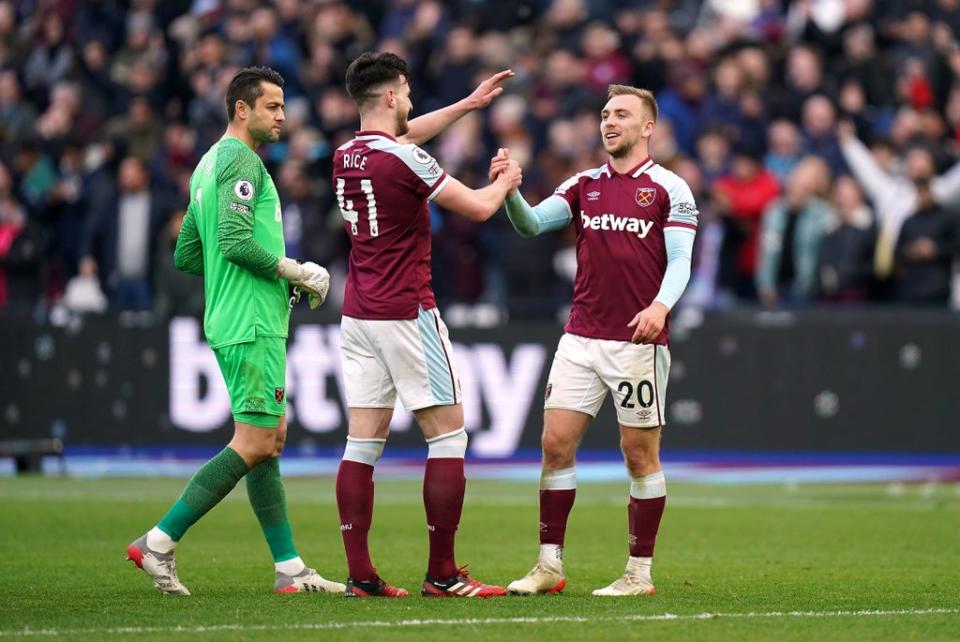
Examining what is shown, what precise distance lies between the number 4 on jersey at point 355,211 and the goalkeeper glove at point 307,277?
0.27 metres

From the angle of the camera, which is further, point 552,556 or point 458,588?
point 552,556

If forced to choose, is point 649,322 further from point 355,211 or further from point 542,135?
point 542,135

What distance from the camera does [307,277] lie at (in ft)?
29.0

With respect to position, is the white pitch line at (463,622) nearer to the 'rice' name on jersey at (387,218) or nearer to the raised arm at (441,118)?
the 'rice' name on jersey at (387,218)


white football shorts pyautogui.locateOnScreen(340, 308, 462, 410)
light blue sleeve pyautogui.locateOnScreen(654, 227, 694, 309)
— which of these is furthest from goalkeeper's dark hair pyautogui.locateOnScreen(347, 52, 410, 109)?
light blue sleeve pyautogui.locateOnScreen(654, 227, 694, 309)

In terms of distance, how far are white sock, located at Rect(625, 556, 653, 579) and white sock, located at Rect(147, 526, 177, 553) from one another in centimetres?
223

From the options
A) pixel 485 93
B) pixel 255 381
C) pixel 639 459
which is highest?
pixel 485 93

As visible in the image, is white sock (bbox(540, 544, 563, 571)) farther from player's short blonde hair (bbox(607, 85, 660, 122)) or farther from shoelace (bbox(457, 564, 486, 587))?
player's short blonde hair (bbox(607, 85, 660, 122))

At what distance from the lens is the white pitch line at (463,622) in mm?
7258

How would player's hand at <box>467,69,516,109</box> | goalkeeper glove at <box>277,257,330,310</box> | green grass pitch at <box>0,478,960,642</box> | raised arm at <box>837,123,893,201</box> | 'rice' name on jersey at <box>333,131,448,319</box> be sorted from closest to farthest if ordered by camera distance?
green grass pitch at <box>0,478,960,642</box>
'rice' name on jersey at <box>333,131,448,319</box>
goalkeeper glove at <box>277,257,330,310</box>
player's hand at <box>467,69,516,109</box>
raised arm at <box>837,123,893,201</box>

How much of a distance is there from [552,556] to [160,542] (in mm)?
1913

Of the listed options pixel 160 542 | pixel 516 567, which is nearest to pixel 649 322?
pixel 516 567

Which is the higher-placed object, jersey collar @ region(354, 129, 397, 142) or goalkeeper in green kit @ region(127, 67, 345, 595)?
jersey collar @ region(354, 129, 397, 142)

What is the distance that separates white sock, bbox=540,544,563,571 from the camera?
8891 millimetres
